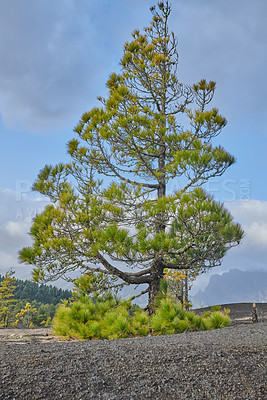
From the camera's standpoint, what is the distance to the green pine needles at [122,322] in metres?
5.09

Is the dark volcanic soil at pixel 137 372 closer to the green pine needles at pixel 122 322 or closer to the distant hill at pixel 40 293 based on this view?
the green pine needles at pixel 122 322

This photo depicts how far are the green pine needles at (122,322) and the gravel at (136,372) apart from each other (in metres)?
1.84

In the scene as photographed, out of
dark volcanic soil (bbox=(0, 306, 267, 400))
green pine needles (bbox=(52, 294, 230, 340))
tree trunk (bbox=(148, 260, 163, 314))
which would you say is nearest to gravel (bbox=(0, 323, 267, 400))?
dark volcanic soil (bbox=(0, 306, 267, 400))

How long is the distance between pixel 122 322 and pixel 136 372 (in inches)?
96.0

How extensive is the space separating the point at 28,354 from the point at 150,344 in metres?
1.26

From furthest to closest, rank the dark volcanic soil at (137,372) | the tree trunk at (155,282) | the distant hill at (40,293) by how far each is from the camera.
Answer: the distant hill at (40,293), the tree trunk at (155,282), the dark volcanic soil at (137,372)

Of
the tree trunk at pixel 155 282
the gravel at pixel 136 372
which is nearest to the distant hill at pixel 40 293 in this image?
the tree trunk at pixel 155 282

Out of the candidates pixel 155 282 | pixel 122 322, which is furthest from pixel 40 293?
pixel 122 322

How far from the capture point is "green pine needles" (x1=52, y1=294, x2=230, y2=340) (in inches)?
200

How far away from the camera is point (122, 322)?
16.3 feet

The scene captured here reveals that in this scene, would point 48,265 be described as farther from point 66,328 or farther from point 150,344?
point 150,344

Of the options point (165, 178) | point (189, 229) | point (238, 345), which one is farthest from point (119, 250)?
point (238, 345)

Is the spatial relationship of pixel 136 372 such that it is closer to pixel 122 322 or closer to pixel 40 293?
pixel 122 322

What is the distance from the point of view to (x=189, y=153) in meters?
5.90
